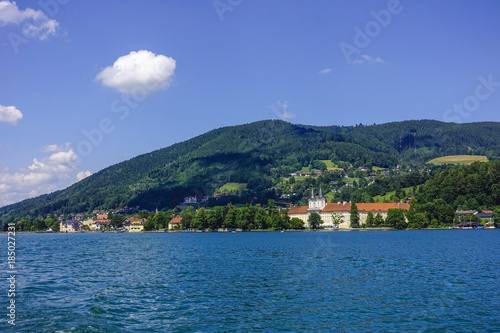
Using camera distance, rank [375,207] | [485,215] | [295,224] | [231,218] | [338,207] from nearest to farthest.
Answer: [485,215] < [295,224] < [231,218] < [375,207] < [338,207]

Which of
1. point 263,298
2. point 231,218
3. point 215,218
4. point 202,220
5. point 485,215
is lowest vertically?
point 263,298

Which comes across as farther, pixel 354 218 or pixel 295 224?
pixel 295 224

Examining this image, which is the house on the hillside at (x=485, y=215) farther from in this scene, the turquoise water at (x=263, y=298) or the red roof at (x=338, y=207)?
the turquoise water at (x=263, y=298)

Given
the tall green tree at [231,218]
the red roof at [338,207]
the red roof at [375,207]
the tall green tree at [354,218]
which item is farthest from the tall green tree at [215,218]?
the red roof at [375,207]

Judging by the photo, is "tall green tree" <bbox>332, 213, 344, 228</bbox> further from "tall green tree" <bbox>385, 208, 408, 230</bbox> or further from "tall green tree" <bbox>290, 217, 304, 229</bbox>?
"tall green tree" <bbox>385, 208, 408, 230</bbox>

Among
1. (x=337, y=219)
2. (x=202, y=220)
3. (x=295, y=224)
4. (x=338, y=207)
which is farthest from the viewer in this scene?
(x=338, y=207)

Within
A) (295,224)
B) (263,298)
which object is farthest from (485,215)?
(263,298)

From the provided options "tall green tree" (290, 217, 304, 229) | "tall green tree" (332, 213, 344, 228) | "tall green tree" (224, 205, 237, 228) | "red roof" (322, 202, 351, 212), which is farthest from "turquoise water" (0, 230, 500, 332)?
"red roof" (322, 202, 351, 212)

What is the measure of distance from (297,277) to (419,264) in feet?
45.1

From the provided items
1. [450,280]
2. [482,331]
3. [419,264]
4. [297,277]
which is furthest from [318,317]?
[419,264]

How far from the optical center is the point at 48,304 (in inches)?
966

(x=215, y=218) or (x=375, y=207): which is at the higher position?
(x=375, y=207)

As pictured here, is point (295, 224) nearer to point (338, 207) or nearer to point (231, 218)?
point (231, 218)

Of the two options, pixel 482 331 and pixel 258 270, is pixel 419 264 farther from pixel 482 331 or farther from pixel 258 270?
pixel 482 331
